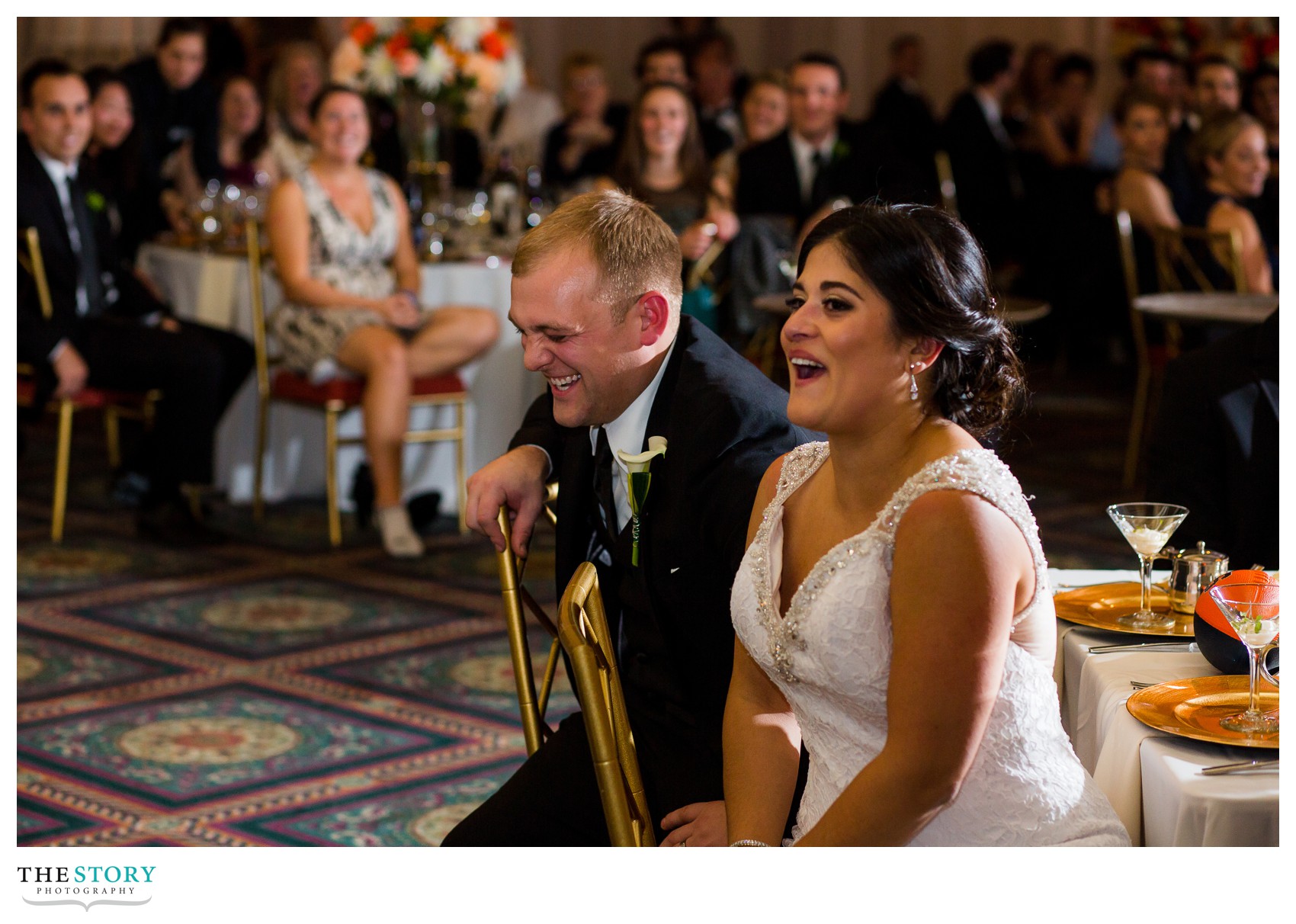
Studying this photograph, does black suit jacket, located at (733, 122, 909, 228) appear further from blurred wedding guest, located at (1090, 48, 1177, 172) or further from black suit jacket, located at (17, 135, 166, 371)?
black suit jacket, located at (17, 135, 166, 371)

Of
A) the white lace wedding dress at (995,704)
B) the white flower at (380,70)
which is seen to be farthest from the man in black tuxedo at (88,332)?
the white lace wedding dress at (995,704)

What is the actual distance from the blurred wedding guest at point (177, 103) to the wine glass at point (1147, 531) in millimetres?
5426

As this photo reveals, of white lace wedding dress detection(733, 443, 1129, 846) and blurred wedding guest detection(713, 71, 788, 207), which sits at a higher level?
blurred wedding guest detection(713, 71, 788, 207)

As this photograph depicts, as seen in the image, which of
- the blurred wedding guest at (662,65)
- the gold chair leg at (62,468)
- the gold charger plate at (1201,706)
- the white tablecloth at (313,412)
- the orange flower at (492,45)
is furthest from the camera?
the blurred wedding guest at (662,65)

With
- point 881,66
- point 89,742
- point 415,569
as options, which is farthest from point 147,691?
point 881,66

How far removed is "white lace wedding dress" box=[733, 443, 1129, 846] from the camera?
1.54 metres

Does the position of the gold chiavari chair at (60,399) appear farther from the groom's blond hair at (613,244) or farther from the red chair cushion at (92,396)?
the groom's blond hair at (613,244)

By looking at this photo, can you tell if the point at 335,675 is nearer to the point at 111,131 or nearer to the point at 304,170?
the point at 304,170

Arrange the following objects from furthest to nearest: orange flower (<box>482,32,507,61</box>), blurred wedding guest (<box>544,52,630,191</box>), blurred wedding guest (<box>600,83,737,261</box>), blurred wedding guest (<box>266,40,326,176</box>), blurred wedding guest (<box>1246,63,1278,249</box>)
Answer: blurred wedding guest (<box>544,52,630,191</box>) < blurred wedding guest (<box>1246,63,1278,249</box>) < blurred wedding guest (<box>266,40,326,176</box>) < orange flower (<box>482,32,507,61</box>) < blurred wedding guest (<box>600,83,737,261</box>)

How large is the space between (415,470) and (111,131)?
5.67ft

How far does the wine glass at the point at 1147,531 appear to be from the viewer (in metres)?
2.01

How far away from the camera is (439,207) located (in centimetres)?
566

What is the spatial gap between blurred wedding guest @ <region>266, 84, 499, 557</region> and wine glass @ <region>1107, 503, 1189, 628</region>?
10.4ft

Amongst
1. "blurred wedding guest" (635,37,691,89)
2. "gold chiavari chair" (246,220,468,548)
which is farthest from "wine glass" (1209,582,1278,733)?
"blurred wedding guest" (635,37,691,89)
